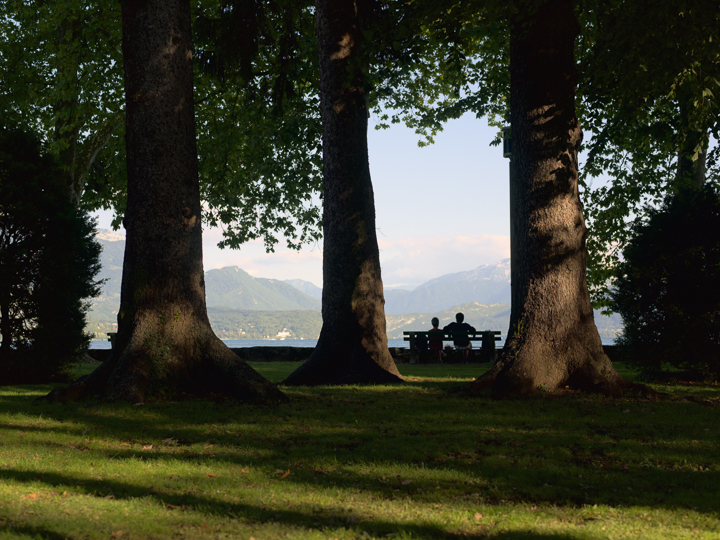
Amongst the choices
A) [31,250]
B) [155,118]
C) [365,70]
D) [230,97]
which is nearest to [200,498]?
[155,118]

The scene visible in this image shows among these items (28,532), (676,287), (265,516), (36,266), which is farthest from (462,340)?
(28,532)

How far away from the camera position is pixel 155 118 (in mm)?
8289

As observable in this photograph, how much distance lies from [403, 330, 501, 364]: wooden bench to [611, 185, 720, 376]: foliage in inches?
301

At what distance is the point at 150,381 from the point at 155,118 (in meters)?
3.69

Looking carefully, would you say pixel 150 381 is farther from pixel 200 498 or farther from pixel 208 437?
pixel 200 498

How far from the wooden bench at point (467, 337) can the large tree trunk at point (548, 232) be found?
963cm

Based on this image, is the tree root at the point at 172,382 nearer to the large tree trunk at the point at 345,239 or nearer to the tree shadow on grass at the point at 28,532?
the large tree trunk at the point at 345,239

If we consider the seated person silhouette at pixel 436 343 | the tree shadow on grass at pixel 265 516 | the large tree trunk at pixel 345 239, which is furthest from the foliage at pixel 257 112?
the tree shadow on grass at pixel 265 516

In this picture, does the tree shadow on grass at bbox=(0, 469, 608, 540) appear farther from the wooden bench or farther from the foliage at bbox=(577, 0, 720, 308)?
the wooden bench

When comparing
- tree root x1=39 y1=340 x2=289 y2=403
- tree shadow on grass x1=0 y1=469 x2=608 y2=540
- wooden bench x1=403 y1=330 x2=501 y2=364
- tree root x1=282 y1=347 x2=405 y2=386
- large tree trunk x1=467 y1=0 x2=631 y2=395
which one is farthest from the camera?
wooden bench x1=403 y1=330 x2=501 y2=364

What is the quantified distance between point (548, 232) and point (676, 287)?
11.5 feet

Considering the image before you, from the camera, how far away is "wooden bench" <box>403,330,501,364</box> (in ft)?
61.7

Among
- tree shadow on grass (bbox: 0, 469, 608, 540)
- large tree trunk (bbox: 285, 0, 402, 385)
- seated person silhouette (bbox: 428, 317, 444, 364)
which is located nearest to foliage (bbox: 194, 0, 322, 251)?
large tree trunk (bbox: 285, 0, 402, 385)

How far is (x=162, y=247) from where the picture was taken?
809 centimetres
